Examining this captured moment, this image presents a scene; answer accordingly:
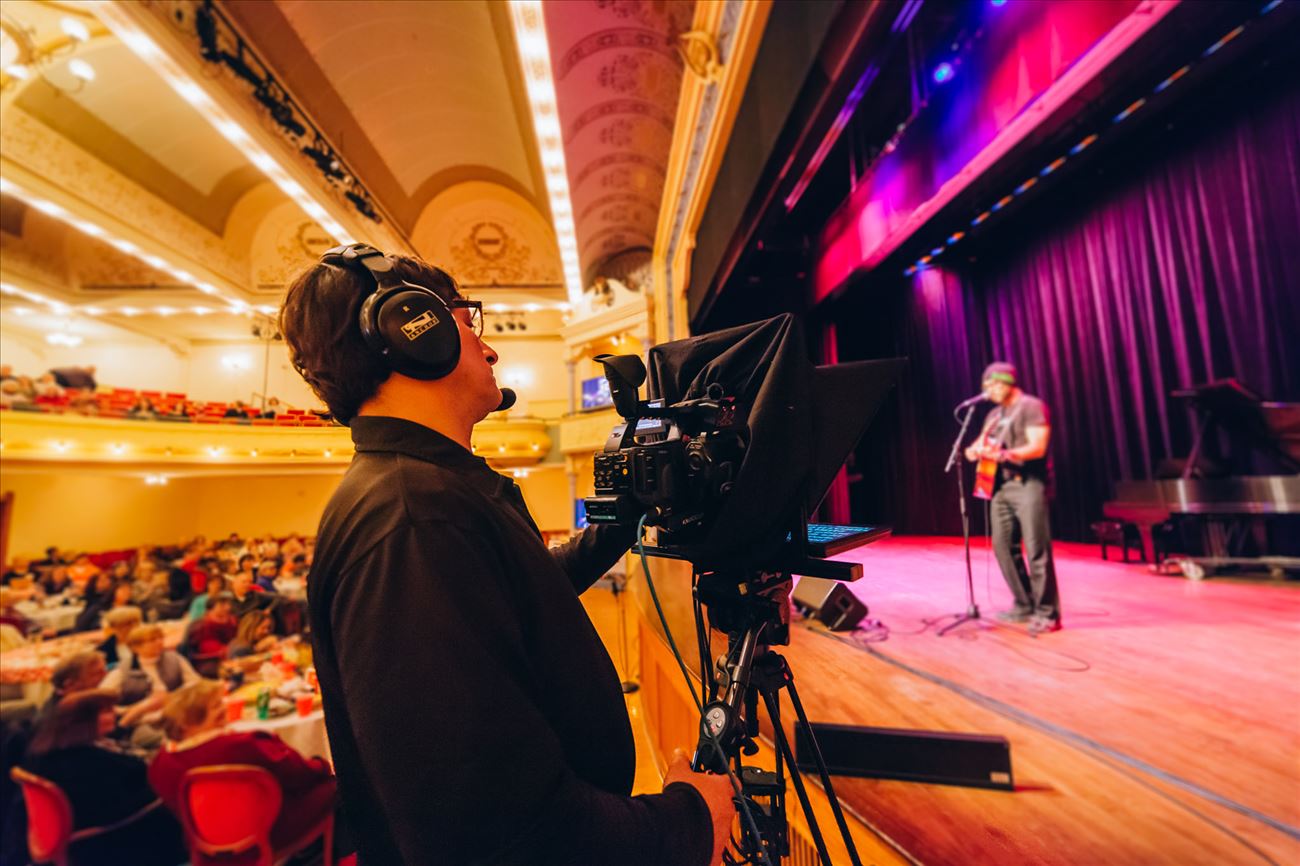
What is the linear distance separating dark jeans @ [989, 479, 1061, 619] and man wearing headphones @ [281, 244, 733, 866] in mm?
3008

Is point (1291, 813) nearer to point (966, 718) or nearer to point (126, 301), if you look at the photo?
point (966, 718)

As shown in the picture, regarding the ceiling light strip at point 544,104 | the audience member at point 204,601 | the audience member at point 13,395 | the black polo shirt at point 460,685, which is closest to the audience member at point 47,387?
the audience member at point 13,395

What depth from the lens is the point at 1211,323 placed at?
5.39 meters

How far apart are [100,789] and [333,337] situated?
2.76 metres

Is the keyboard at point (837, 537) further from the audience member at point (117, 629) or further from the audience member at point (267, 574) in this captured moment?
the audience member at point (267, 574)

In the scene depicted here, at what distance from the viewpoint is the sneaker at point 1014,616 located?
296cm

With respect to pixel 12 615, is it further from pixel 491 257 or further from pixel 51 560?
pixel 491 257

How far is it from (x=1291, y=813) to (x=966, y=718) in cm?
73

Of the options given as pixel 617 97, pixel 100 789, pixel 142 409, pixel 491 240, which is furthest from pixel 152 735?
pixel 491 240

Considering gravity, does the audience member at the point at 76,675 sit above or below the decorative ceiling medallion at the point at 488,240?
below

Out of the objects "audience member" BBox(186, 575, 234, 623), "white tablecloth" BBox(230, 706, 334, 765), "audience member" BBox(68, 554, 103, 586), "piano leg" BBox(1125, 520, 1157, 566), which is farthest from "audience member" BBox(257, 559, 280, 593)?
"piano leg" BBox(1125, 520, 1157, 566)

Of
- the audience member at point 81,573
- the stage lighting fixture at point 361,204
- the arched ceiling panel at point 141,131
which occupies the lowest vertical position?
the audience member at point 81,573

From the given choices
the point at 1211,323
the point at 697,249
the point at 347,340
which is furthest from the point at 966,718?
the point at 1211,323

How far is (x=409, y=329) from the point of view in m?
0.75
